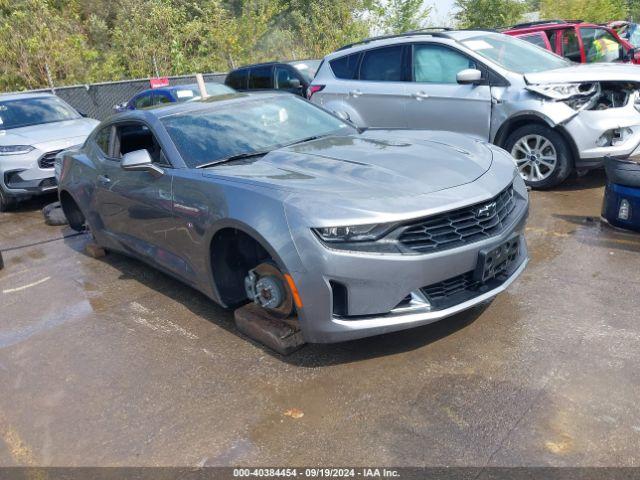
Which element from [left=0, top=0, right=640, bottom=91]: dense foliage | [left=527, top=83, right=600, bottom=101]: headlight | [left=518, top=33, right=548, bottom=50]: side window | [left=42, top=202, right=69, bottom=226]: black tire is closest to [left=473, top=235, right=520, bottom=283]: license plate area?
[left=527, top=83, right=600, bottom=101]: headlight

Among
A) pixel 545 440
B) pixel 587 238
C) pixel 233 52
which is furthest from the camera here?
pixel 233 52

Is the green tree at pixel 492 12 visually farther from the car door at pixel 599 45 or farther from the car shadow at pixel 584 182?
the car shadow at pixel 584 182

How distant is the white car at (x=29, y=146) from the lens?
7.81 meters

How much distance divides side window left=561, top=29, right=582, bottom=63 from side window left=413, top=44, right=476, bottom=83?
452cm

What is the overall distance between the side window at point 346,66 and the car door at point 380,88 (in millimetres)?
87

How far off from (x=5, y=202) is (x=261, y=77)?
18.4 feet

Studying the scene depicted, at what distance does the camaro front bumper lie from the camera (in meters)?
2.86

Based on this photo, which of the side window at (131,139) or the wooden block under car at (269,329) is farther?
the side window at (131,139)

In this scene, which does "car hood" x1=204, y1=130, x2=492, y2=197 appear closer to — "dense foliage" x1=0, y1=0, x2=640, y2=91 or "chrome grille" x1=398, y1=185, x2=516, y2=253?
"chrome grille" x1=398, y1=185, x2=516, y2=253

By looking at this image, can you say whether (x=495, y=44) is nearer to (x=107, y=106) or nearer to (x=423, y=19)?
(x=107, y=106)

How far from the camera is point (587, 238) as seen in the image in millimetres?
4797

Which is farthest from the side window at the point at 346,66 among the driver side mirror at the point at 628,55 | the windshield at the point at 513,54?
the driver side mirror at the point at 628,55

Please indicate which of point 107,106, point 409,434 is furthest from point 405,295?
point 107,106

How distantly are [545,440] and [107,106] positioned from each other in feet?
52.3
